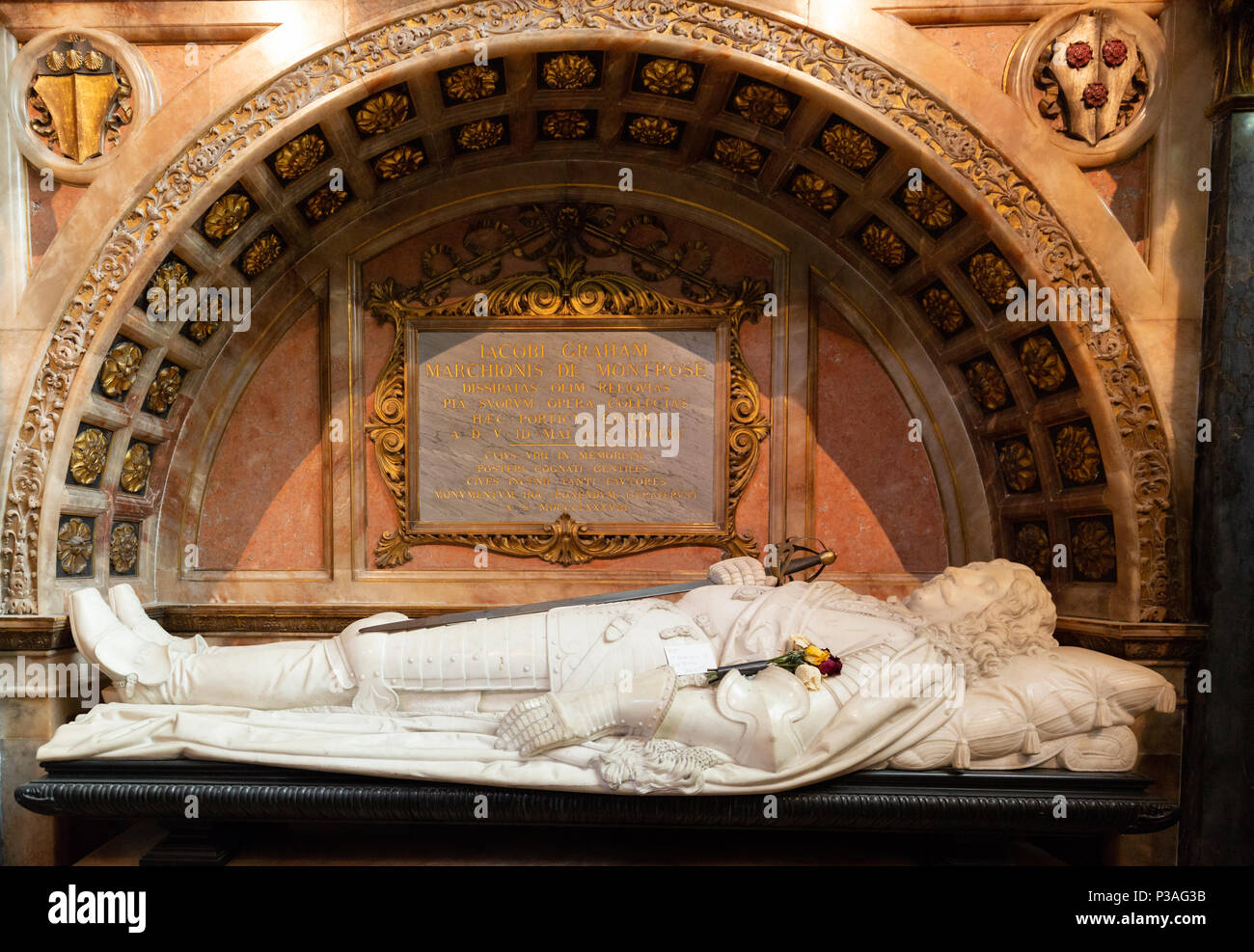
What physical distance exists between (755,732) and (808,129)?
108 inches

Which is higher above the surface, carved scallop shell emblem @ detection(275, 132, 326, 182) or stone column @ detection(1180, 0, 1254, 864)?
carved scallop shell emblem @ detection(275, 132, 326, 182)

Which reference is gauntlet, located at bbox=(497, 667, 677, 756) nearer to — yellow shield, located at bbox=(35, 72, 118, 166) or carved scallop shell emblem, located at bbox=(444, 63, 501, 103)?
carved scallop shell emblem, located at bbox=(444, 63, 501, 103)

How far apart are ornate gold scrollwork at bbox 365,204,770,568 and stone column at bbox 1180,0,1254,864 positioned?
2.04 meters

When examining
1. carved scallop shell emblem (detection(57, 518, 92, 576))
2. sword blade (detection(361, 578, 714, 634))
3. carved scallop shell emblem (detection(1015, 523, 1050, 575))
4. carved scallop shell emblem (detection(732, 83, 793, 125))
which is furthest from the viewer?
carved scallop shell emblem (detection(1015, 523, 1050, 575))

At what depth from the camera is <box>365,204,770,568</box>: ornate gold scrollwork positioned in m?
4.66

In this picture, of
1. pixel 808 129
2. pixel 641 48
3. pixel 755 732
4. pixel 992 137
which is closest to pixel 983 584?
pixel 755 732

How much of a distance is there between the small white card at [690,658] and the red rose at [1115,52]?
2.99m

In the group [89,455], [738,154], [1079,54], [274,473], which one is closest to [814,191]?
[738,154]

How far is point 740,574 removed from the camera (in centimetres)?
362
